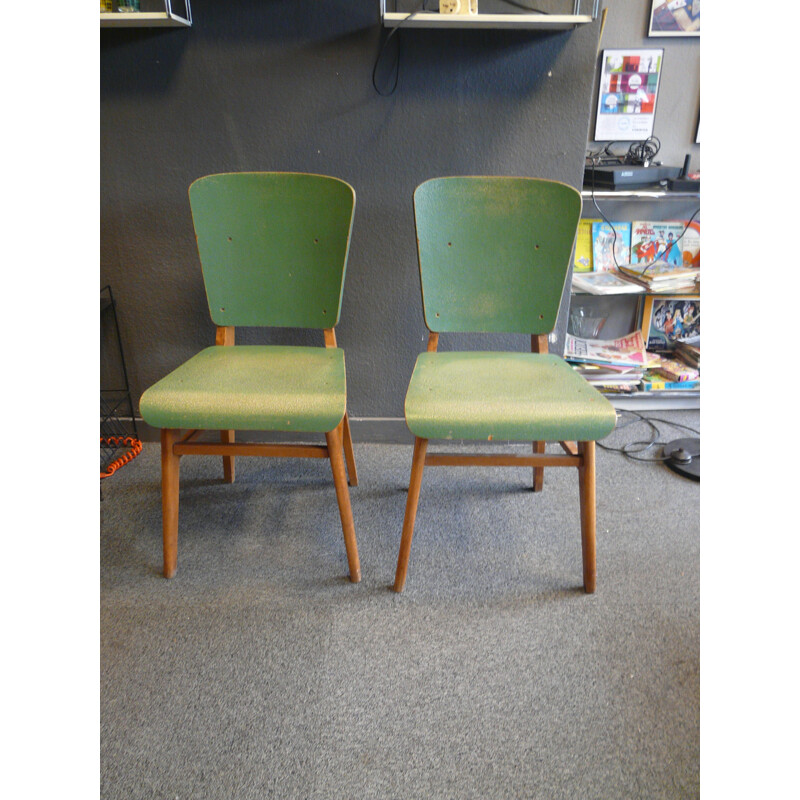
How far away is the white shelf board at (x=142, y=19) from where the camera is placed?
4.49ft

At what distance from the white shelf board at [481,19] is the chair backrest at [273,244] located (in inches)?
17.6

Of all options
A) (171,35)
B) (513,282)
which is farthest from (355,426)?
(171,35)

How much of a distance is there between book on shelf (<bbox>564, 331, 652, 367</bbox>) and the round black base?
38 cm

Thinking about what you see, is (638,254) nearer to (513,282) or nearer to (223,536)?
(513,282)

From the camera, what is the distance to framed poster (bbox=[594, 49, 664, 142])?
2111 mm

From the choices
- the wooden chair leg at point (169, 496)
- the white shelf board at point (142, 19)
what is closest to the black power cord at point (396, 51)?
the white shelf board at point (142, 19)

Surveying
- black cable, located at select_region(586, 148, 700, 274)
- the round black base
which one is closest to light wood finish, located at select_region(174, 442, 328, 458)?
the round black base

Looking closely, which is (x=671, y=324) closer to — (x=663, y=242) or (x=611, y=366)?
(x=663, y=242)

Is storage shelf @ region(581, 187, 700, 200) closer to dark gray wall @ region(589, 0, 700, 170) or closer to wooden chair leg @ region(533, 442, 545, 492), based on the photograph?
dark gray wall @ region(589, 0, 700, 170)

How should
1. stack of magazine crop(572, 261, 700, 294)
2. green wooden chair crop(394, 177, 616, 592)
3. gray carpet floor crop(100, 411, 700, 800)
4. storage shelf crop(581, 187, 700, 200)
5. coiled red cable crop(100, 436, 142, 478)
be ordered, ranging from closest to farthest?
gray carpet floor crop(100, 411, 700, 800)
green wooden chair crop(394, 177, 616, 592)
coiled red cable crop(100, 436, 142, 478)
storage shelf crop(581, 187, 700, 200)
stack of magazine crop(572, 261, 700, 294)

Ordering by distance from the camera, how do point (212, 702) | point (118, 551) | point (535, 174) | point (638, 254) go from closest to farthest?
1. point (212, 702)
2. point (118, 551)
3. point (535, 174)
4. point (638, 254)

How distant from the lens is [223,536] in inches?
57.1

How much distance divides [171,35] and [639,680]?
6.57 feet

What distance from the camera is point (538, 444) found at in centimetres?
158
